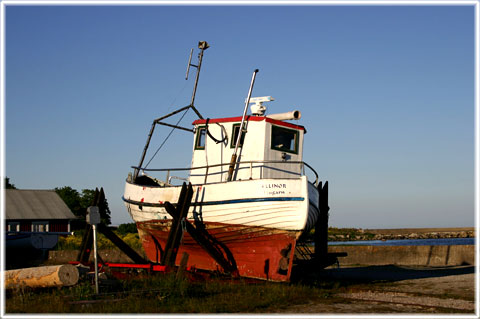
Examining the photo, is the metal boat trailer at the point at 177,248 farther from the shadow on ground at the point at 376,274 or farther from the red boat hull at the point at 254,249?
the shadow on ground at the point at 376,274

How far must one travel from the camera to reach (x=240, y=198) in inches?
536

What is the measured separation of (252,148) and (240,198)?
7.51 feet

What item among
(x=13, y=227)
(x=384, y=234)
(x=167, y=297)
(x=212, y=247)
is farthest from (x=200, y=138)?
(x=384, y=234)

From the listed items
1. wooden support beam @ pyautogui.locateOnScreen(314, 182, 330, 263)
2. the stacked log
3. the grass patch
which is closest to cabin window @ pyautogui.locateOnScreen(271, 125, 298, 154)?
wooden support beam @ pyautogui.locateOnScreen(314, 182, 330, 263)

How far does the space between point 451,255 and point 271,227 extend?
39.5ft

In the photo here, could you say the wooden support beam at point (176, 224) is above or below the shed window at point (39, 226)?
above

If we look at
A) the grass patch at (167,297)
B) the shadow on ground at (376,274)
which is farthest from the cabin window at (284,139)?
the grass patch at (167,297)

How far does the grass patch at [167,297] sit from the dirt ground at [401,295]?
2.26 ft

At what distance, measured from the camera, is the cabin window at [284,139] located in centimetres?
1564

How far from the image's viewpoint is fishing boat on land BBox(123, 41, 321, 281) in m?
13.2

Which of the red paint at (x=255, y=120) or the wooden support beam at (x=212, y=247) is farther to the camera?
the red paint at (x=255, y=120)

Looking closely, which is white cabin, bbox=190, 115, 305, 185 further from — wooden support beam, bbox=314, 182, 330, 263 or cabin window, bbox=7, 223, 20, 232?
cabin window, bbox=7, 223, 20, 232

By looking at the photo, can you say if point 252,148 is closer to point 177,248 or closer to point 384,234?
point 177,248

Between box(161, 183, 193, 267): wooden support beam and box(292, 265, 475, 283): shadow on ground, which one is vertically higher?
box(161, 183, 193, 267): wooden support beam
